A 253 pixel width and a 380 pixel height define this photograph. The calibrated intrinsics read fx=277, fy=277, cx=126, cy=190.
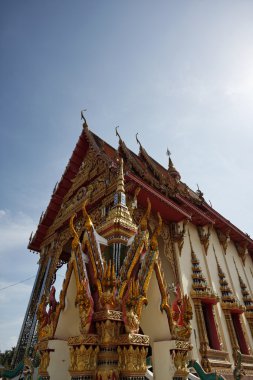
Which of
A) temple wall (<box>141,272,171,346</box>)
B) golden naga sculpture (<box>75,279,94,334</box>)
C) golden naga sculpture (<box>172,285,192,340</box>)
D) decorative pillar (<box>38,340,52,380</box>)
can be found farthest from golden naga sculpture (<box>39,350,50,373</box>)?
golden naga sculpture (<box>172,285,192,340</box>)

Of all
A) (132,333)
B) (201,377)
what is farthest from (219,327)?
(132,333)

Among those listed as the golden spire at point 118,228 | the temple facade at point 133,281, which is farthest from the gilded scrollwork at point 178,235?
the golden spire at point 118,228

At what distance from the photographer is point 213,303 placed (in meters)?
7.09

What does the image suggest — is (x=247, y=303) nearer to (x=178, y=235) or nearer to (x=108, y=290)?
(x=178, y=235)

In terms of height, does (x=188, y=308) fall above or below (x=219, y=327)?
below

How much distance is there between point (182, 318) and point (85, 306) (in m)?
0.91

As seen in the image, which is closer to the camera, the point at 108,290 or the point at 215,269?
the point at 108,290

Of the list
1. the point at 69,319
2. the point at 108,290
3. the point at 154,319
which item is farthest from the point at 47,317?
the point at 154,319

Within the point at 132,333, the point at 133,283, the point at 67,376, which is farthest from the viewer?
the point at 67,376

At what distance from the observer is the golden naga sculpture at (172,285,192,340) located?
230 centimetres

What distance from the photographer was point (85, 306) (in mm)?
2041

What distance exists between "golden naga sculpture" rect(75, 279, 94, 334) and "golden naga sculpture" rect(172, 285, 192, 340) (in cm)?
76

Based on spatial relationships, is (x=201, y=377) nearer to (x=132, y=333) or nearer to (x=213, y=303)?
(x=132, y=333)

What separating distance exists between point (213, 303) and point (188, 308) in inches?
209
